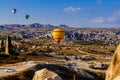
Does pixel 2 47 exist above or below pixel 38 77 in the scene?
below

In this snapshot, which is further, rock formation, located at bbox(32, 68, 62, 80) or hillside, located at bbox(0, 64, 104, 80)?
hillside, located at bbox(0, 64, 104, 80)

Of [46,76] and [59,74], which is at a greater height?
[46,76]

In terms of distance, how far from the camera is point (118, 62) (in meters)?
14.1

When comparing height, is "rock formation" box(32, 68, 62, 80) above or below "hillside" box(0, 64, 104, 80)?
above

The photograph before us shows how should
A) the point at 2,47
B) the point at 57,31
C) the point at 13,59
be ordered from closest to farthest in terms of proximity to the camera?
the point at 57,31
the point at 13,59
the point at 2,47

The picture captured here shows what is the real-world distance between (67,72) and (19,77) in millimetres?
27163

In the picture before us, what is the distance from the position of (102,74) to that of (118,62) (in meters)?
101

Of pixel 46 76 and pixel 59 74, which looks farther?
pixel 59 74

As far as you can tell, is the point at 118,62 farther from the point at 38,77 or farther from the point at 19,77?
the point at 19,77

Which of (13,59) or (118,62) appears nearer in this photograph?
(118,62)

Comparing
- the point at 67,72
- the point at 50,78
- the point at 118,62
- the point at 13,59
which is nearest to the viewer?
the point at 118,62

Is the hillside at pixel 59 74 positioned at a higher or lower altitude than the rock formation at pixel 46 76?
lower

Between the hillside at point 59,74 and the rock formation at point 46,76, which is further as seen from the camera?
the hillside at point 59,74

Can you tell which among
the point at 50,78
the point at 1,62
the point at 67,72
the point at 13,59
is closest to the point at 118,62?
the point at 50,78
